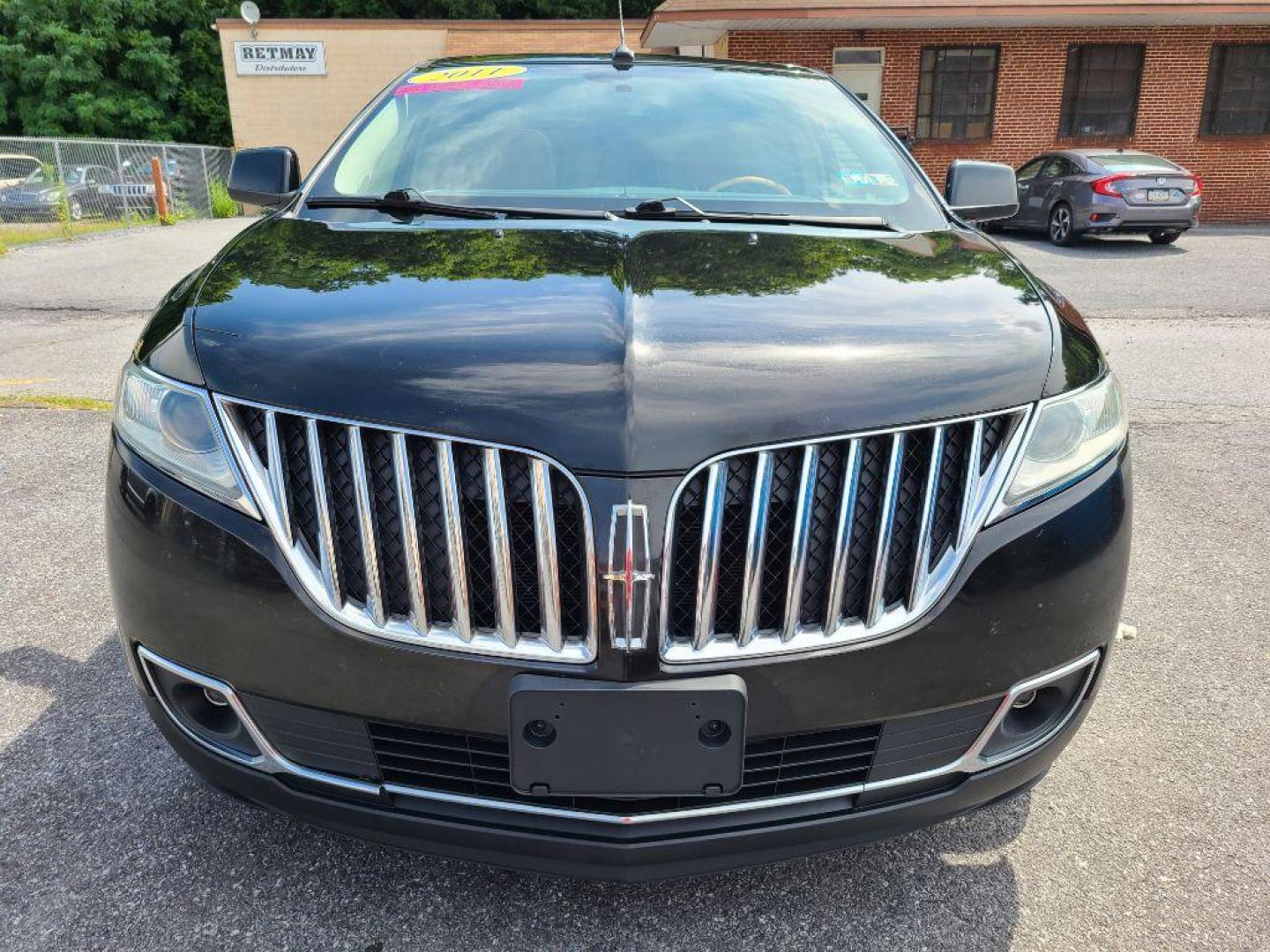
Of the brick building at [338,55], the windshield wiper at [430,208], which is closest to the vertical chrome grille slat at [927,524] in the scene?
the windshield wiper at [430,208]

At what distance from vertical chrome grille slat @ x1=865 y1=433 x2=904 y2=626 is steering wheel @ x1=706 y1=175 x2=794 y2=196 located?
1.37 metres

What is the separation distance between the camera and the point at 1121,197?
12.7 meters

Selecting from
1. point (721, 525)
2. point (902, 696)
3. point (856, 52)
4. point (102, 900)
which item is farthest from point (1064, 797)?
point (856, 52)

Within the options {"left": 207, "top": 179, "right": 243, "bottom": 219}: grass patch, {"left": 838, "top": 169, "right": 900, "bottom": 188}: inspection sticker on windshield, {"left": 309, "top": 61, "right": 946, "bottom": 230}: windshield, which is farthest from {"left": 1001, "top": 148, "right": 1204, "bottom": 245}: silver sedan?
{"left": 207, "top": 179, "right": 243, "bottom": 219}: grass patch

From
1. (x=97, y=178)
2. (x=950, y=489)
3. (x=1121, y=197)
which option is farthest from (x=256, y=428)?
(x=97, y=178)

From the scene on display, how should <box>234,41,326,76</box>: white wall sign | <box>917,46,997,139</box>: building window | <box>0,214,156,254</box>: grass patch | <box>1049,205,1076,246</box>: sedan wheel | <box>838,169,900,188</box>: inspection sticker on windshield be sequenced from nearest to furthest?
<box>838,169,900,188</box>: inspection sticker on windshield, <box>1049,205,1076,246</box>: sedan wheel, <box>0,214,156,254</box>: grass patch, <box>917,46,997,139</box>: building window, <box>234,41,326,76</box>: white wall sign

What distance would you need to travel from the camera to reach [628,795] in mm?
1476

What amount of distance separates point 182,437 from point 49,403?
170 inches

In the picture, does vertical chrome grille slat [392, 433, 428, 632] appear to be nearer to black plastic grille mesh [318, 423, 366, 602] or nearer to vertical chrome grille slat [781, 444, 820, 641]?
black plastic grille mesh [318, 423, 366, 602]

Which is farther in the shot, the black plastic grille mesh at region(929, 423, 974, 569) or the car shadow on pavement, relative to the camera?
the car shadow on pavement

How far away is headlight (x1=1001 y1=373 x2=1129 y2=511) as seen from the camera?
1580 mm

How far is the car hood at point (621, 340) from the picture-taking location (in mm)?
1438

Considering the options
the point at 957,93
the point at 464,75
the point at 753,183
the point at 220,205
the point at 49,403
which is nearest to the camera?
the point at 753,183

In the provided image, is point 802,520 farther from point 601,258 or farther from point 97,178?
point 97,178
